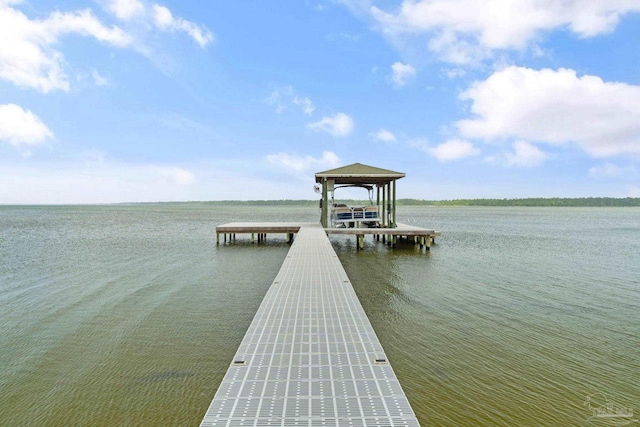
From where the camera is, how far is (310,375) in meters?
3.27

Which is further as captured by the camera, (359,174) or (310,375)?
(359,174)

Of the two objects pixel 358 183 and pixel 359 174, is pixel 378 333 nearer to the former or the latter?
pixel 359 174

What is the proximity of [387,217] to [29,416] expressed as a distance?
15593mm

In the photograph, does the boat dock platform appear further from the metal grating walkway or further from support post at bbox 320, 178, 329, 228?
the metal grating walkway

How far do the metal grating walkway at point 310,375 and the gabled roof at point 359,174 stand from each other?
10.7 metres

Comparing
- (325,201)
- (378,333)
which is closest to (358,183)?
(325,201)

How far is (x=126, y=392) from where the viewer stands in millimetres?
4141

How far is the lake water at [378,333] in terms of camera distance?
154 inches

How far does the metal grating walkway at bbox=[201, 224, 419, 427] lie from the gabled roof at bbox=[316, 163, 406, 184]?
10.7m

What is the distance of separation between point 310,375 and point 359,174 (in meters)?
12.9

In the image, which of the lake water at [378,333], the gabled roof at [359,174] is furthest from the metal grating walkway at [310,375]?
the gabled roof at [359,174]

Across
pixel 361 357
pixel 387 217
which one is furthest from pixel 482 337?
pixel 387 217

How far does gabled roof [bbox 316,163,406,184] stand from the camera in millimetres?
15688

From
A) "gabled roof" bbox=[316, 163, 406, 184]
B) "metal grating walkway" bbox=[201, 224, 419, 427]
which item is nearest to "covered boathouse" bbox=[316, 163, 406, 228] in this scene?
"gabled roof" bbox=[316, 163, 406, 184]
